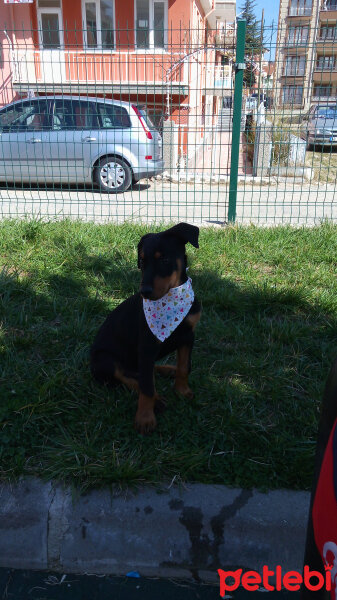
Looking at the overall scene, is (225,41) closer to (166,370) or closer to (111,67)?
(111,67)

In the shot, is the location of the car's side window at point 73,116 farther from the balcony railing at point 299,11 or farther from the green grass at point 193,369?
the balcony railing at point 299,11

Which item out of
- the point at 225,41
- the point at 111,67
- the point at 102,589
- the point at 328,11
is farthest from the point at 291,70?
the point at 328,11

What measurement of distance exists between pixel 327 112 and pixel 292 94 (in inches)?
19.0

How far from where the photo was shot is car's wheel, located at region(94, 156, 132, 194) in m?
7.52

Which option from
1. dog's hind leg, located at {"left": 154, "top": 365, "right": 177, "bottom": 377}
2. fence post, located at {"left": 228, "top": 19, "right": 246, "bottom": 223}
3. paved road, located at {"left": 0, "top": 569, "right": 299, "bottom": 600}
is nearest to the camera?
paved road, located at {"left": 0, "top": 569, "right": 299, "bottom": 600}

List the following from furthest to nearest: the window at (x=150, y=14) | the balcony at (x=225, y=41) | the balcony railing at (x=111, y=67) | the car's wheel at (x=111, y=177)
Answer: the window at (x=150, y=14), the car's wheel at (x=111, y=177), the balcony railing at (x=111, y=67), the balcony at (x=225, y=41)

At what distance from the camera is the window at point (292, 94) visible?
6.03m

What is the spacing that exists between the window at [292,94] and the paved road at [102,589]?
5498mm

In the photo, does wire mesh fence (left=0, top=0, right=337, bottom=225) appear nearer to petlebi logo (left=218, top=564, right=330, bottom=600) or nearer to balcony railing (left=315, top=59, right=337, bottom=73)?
balcony railing (left=315, top=59, right=337, bottom=73)

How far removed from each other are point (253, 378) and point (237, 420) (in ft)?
1.65

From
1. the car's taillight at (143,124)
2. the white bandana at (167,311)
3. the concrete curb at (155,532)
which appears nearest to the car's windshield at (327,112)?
the car's taillight at (143,124)

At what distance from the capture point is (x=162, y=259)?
254cm

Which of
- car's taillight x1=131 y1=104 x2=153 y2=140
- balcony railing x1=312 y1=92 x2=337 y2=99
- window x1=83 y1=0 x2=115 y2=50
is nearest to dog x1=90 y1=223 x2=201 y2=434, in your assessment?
balcony railing x1=312 y1=92 x2=337 y2=99

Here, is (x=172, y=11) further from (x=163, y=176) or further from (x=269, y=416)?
(x=269, y=416)
